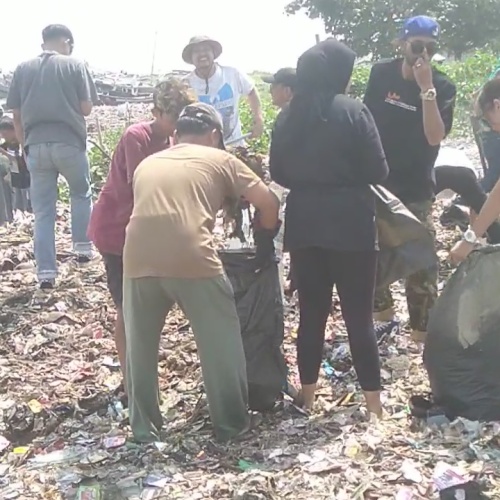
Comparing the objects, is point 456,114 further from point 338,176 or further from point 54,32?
point 338,176

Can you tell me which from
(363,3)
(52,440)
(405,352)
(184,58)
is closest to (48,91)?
(184,58)

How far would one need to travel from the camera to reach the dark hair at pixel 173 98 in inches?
157

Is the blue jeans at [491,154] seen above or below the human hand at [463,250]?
above

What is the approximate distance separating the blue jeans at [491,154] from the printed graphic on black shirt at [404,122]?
526mm

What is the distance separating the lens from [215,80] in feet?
19.9

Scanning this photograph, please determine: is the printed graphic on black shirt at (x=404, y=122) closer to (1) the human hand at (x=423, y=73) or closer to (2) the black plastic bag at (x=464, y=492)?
(1) the human hand at (x=423, y=73)

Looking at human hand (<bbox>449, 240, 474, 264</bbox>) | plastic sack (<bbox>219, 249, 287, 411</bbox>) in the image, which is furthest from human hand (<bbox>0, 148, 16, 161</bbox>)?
human hand (<bbox>449, 240, 474, 264</bbox>)

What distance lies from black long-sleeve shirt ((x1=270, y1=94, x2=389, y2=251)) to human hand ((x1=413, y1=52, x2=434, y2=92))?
27.3 inches

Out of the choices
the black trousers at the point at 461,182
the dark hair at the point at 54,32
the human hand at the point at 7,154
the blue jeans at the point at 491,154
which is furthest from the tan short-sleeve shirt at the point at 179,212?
the human hand at the point at 7,154

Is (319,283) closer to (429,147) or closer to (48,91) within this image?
(429,147)

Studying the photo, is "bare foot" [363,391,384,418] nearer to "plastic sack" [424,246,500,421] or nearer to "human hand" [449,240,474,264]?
"plastic sack" [424,246,500,421]

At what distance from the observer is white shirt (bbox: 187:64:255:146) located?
238 inches

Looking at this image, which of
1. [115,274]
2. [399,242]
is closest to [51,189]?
[115,274]

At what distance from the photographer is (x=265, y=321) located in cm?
406
